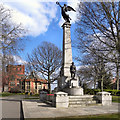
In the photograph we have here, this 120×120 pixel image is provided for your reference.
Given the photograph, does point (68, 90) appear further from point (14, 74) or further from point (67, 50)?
point (14, 74)

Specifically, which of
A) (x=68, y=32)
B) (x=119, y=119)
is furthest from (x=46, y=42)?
(x=119, y=119)

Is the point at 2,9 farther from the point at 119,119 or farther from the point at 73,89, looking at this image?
the point at 119,119

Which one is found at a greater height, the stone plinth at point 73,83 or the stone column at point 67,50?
the stone column at point 67,50

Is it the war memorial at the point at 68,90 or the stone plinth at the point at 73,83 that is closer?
the war memorial at the point at 68,90

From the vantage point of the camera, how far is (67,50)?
50.5 feet

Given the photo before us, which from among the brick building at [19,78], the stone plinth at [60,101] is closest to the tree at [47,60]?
the brick building at [19,78]

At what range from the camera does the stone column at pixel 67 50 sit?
49.1ft

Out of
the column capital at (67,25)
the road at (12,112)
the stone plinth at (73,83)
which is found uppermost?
the column capital at (67,25)

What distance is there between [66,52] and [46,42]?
14.4 metres

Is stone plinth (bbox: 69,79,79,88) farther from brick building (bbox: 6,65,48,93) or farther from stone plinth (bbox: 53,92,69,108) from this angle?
brick building (bbox: 6,65,48,93)

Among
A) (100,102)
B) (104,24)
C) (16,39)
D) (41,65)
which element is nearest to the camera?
(100,102)

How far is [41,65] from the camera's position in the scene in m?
27.8

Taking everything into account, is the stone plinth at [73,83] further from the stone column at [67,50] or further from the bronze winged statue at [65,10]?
the bronze winged statue at [65,10]

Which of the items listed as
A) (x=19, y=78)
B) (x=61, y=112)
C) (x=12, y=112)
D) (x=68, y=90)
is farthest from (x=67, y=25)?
(x=19, y=78)
